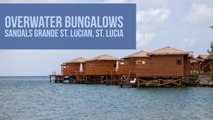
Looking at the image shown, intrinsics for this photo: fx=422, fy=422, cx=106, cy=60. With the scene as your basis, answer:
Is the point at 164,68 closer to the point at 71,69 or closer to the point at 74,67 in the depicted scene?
the point at 74,67

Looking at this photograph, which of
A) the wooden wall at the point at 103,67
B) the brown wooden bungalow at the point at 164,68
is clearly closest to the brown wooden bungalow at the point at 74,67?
the wooden wall at the point at 103,67

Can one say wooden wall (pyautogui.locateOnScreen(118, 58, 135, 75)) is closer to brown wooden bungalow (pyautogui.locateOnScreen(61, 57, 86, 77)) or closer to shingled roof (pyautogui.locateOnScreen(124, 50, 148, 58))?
shingled roof (pyautogui.locateOnScreen(124, 50, 148, 58))

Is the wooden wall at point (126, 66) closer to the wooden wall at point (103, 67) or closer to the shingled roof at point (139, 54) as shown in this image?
the shingled roof at point (139, 54)

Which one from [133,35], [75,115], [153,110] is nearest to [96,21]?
[133,35]

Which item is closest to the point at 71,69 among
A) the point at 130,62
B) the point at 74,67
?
the point at 74,67

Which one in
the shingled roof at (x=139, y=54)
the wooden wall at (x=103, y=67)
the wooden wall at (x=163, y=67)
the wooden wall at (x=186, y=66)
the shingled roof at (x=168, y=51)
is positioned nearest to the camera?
the shingled roof at (x=168, y=51)

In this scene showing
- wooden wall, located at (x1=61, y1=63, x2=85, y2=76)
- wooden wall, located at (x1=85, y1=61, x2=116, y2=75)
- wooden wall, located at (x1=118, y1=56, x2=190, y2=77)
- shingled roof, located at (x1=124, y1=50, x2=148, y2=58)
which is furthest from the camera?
wooden wall, located at (x1=61, y1=63, x2=85, y2=76)

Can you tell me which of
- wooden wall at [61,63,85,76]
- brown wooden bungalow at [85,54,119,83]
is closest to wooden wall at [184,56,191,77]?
brown wooden bungalow at [85,54,119,83]

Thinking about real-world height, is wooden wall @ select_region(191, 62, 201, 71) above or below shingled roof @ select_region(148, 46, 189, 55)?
below

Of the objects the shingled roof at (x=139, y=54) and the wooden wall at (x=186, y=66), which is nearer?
the wooden wall at (x=186, y=66)

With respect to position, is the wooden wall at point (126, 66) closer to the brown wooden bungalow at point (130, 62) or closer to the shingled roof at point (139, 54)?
the brown wooden bungalow at point (130, 62)

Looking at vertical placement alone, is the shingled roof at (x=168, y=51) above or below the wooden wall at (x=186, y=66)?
above

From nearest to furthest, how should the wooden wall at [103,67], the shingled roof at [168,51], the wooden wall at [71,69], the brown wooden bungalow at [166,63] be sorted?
the shingled roof at [168,51], the brown wooden bungalow at [166,63], the wooden wall at [103,67], the wooden wall at [71,69]

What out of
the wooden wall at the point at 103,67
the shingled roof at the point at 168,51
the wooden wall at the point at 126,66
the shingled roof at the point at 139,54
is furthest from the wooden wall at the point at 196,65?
the shingled roof at the point at 168,51
